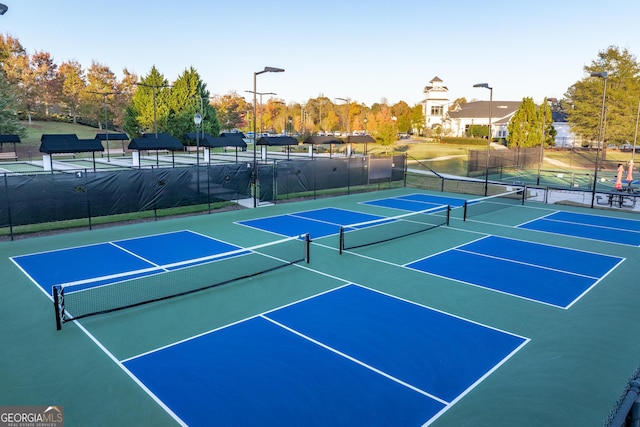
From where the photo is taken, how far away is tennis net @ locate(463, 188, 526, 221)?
2289cm

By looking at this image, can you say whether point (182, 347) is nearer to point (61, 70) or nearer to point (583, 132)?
point (583, 132)

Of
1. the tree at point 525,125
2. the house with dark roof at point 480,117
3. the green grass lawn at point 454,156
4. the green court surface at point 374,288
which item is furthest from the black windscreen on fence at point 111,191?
the house with dark roof at point 480,117

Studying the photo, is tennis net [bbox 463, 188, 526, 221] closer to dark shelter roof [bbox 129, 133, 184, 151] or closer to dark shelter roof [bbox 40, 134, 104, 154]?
dark shelter roof [bbox 129, 133, 184, 151]

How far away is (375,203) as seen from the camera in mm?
26266

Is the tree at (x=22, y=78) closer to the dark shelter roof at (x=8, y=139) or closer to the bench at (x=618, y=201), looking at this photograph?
the dark shelter roof at (x=8, y=139)

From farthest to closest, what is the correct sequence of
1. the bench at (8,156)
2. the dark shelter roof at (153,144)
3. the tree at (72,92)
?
the tree at (72,92) < the bench at (8,156) < the dark shelter roof at (153,144)

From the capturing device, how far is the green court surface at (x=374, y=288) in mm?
6797

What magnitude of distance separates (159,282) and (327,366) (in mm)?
6078

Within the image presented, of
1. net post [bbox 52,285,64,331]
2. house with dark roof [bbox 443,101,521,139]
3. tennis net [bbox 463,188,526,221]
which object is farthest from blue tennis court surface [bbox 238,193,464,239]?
house with dark roof [bbox 443,101,521,139]

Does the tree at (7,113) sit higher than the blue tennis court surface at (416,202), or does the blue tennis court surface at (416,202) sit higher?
the tree at (7,113)

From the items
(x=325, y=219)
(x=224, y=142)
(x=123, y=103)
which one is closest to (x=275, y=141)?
(x=224, y=142)

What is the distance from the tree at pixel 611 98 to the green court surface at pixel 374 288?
4621 centimetres

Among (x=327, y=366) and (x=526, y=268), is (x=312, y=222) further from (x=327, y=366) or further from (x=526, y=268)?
(x=327, y=366)

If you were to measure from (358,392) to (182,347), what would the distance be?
11.5 feet
